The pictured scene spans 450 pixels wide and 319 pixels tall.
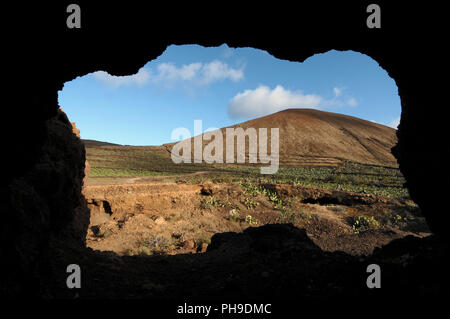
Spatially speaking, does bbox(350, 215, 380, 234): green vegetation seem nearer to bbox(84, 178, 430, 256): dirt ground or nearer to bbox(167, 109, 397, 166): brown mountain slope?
bbox(84, 178, 430, 256): dirt ground

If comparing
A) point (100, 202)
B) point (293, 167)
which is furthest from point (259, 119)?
point (100, 202)

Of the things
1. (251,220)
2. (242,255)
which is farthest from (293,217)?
(242,255)

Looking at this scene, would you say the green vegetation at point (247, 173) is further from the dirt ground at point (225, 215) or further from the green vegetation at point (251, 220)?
the green vegetation at point (251, 220)

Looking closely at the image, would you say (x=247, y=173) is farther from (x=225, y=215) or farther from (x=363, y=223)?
(x=363, y=223)

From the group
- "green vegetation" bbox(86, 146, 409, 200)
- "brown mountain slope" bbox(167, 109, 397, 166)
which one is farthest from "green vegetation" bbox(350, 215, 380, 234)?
"brown mountain slope" bbox(167, 109, 397, 166)

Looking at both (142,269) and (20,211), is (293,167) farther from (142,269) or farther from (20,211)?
(20,211)
